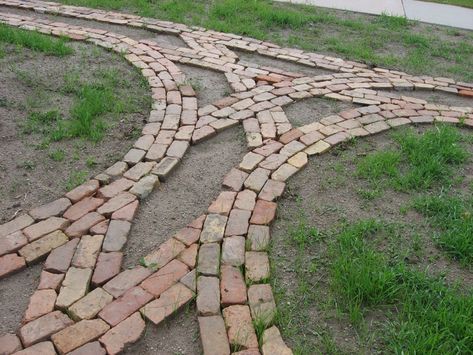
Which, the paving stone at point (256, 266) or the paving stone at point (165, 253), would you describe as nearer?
the paving stone at point (256, 266)

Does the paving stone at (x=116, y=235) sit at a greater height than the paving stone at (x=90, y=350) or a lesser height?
greater

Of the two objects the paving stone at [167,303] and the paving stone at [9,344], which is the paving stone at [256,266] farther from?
the paving stone at [9,344]

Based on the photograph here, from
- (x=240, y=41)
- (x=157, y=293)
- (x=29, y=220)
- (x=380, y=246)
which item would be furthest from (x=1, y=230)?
(x=240, y=41)

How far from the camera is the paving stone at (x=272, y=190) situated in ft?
11.2

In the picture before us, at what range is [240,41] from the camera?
20.7 ft

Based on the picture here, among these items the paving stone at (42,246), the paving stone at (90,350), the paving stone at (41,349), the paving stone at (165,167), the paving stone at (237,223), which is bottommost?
the paving stone at (41,349)

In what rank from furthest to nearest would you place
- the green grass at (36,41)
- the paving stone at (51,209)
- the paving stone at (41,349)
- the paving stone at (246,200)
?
the green grass at (36,41) < the paving stone at (246,200) < the paving stone at (51,209) < the paving stone at (41,349)

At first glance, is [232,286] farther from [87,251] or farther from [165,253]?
[87,251]

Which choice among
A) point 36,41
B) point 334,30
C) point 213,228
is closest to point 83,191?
point 213,228

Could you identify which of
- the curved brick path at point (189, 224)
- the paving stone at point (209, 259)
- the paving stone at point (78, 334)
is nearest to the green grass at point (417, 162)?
the curved brick path at point (189, 224)

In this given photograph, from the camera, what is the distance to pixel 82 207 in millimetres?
3240

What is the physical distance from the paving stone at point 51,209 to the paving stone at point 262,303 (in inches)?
57.3

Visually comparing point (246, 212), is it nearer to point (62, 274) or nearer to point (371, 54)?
point (62, 274)

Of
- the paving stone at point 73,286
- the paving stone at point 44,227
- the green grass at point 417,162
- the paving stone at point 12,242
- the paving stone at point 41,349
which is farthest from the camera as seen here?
the green grass at point 417,162
